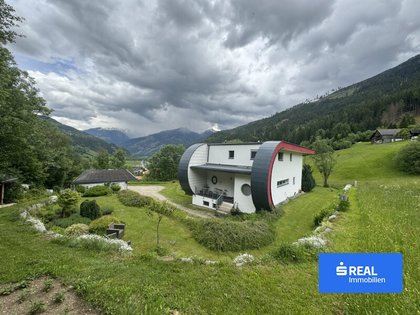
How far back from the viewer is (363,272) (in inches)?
131

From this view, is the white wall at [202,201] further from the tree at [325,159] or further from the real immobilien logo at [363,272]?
the tree at [325,159]

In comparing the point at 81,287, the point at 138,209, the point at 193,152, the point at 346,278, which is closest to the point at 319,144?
the point at 193,152

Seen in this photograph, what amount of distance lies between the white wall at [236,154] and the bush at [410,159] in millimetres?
36100

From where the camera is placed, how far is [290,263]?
19.8 feet

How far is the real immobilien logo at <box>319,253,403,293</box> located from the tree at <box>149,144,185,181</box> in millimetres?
48961

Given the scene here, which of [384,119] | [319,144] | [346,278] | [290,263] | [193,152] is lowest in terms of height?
[290,263]

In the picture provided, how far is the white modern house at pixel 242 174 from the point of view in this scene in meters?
15.4

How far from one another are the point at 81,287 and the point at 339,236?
9472mm

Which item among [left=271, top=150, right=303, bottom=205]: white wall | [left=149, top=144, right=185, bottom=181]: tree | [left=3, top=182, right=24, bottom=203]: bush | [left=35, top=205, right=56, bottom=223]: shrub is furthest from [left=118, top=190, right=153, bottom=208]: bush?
[left=149, top=144, right=185, bottom=181]: tree

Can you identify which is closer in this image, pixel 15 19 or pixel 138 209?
pixel 15 19

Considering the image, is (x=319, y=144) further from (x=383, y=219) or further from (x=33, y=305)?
(x=33, y=305)

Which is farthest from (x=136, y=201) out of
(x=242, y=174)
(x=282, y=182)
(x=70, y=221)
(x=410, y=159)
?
(x=410, y=159)

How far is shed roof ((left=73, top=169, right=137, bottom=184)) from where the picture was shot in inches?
1223

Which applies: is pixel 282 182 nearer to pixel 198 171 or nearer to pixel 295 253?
pixel 198 171
